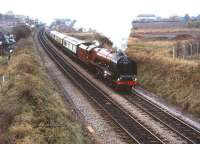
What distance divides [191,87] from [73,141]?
1442cm

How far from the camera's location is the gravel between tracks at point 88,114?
21.4 m

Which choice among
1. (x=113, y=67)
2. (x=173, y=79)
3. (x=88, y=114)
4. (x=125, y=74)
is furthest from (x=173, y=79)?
(x=88, y=114)

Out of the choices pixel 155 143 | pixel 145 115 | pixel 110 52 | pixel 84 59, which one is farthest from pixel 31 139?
pixel 84 59

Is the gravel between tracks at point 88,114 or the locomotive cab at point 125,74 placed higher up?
the locomotive cab at point 125,74

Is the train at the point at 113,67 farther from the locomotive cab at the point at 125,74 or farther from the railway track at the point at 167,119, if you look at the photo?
the railway track at the point at 167,119

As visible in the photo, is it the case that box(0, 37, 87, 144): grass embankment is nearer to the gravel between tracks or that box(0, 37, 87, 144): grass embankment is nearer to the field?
the gravel between tracks

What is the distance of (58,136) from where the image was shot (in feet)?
57.9

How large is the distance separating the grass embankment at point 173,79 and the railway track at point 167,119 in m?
2.02

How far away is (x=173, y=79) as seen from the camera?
3294 centimetres

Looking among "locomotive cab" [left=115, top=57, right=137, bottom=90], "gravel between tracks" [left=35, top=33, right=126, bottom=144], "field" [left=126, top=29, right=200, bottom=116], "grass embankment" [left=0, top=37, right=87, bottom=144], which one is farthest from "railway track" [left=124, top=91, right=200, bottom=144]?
"grass embankment" [left=0, top=37, right=87, bottom=144]

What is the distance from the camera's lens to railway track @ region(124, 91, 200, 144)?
846 inches

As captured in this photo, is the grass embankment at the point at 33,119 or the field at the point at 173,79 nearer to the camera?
the grass embankment at the point at 33,119

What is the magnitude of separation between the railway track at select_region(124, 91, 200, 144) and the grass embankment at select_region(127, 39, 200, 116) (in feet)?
6.62

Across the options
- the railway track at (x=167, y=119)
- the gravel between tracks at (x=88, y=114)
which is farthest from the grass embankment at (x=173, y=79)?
the gravel between tracks at (x=88, y=114)
